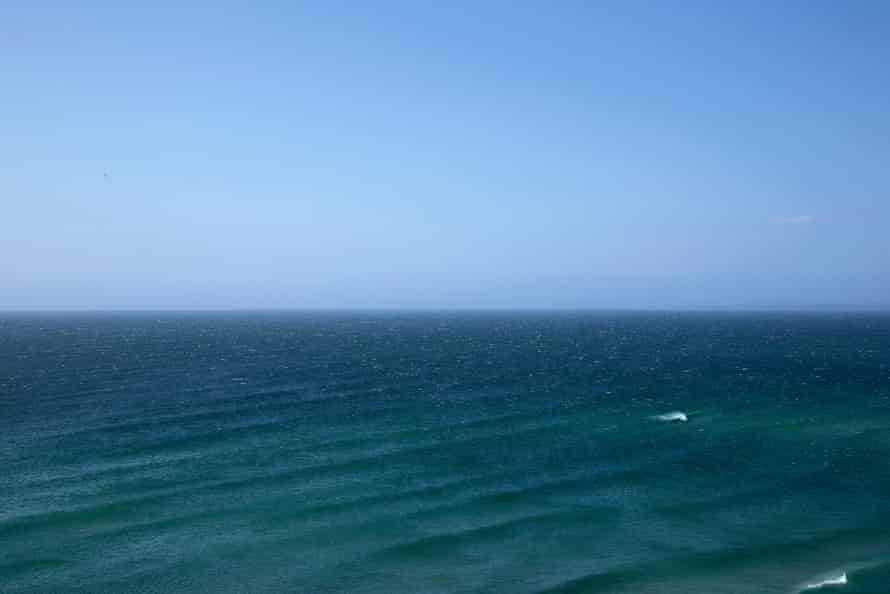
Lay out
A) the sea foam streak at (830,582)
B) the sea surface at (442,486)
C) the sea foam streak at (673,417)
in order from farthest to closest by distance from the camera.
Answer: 1. the sea foam streak at (673,417)
2. the sea surface at (442,486)
3. the sea foam streak at (830,582)

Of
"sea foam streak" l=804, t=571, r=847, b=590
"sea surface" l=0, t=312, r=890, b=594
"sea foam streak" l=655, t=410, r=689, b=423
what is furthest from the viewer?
"sea foam streak" l=655, t=410, r=689, b=423

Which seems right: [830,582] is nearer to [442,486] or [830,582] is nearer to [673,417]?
[442,486]

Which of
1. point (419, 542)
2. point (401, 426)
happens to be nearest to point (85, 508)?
point (419, 542)

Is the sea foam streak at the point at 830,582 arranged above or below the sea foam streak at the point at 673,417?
below

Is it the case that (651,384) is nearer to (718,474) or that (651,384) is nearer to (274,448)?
(718,474)

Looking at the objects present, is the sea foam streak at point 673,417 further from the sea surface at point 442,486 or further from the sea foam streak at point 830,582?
the sea foam streak at point 830,582

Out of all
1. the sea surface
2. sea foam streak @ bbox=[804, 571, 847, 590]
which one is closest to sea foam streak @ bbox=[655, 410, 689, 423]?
the sea surface

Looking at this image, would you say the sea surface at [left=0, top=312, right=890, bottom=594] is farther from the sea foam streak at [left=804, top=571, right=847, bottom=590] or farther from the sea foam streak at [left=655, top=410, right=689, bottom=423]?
the sea foam streak at [left=655, top=410, right=689, bottom=423]

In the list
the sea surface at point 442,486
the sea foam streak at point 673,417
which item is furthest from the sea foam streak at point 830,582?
the sea foam streak at point 673,417
